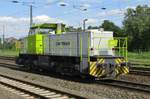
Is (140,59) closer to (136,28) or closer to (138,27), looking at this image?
(138,27)

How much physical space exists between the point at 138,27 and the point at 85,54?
7873 centimetres

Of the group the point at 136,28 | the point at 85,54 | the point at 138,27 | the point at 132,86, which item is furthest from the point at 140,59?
the point at 136,28

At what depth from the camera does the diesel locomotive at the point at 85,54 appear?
65.6 ft

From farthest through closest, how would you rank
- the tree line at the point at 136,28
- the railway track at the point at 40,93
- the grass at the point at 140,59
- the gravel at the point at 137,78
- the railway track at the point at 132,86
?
the tree line at the point at 136,28, the grass at the point at 140,59, the gravel at the point at 137,78, the railway track at the point at 132,86, the railway track at the point at 40,93

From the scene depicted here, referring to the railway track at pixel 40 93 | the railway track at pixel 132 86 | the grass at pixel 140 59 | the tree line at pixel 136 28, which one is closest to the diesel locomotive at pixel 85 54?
A: the railway track at pixel 132 86

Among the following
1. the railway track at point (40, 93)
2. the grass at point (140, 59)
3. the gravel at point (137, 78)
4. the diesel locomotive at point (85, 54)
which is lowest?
the railway track at point (40, 93)

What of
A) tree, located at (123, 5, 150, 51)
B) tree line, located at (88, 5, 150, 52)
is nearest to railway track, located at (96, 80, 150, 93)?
tree line, located at (88, 5, 150, 52)

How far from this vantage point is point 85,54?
2062 cm

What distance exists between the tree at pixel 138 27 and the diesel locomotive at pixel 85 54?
62.1 meters

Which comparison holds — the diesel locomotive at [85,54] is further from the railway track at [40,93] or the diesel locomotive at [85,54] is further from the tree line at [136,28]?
the tree line at [136,28]

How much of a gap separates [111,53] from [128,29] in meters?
78.5

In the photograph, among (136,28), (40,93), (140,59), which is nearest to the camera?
(40,93)

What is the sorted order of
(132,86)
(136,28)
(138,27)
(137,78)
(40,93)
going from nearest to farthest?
(40,93)
(132,86)
(137,78)
(138,27)
(136,28)

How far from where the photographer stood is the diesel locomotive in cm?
1998
